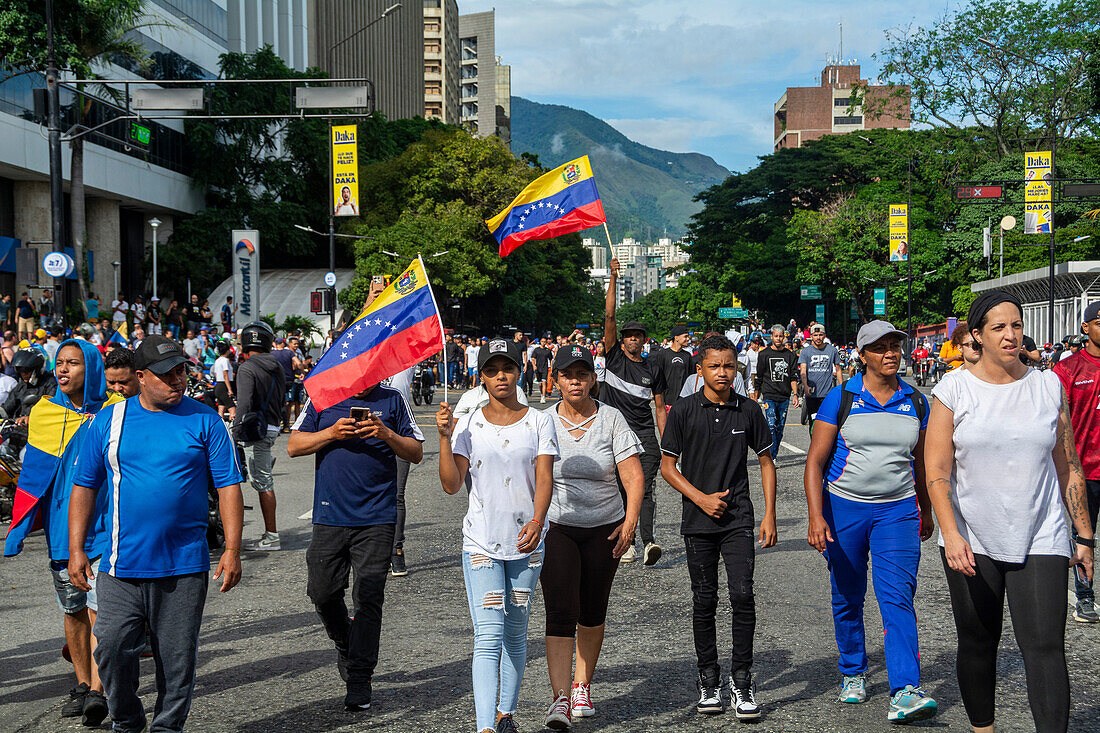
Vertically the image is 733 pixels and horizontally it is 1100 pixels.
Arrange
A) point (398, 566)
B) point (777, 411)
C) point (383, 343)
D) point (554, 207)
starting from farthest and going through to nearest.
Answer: point (777, 411), point (554, 207), point (398, 566), point (383, 343)

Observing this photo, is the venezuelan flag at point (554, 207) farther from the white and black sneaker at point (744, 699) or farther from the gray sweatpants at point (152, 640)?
the gray sweatpants at point (152, 640)

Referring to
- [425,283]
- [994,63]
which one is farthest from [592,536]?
[994,63]

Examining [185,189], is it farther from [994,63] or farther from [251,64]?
[994,63]

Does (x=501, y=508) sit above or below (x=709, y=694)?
above

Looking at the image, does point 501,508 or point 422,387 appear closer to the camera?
point 501,508

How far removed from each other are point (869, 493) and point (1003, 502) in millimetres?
1093

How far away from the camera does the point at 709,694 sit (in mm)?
5289

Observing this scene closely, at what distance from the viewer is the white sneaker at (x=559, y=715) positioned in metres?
4.95

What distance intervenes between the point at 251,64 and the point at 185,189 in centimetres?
703

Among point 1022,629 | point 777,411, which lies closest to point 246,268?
point 777,411

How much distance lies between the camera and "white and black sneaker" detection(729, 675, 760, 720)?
5098 millimetres

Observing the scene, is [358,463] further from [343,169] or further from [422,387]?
[343,169]

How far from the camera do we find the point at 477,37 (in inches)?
5615

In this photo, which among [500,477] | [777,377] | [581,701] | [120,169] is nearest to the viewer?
[500,477]
